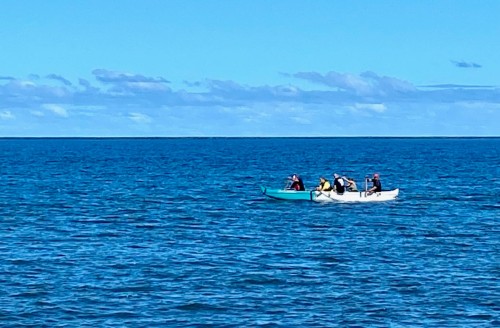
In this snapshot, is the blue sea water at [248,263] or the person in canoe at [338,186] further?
the person in canoe at [338,186]

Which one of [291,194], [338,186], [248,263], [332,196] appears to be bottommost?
[248,263]

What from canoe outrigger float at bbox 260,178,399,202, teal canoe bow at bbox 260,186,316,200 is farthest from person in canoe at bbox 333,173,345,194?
teal canoe bow at bbox 260,186,316,200

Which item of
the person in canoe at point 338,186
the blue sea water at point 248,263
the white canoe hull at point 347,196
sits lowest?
the blue sea water at point 248,263

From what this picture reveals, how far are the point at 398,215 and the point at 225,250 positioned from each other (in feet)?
61.7

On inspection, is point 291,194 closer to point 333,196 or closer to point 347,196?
point 333,196

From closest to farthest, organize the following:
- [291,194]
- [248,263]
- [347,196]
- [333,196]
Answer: [248,263]
[347,196]
[333,196]
[291,194]

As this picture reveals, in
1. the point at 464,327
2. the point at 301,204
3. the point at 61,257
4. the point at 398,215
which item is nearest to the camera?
the point at 464,327

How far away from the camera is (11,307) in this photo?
1073 inches

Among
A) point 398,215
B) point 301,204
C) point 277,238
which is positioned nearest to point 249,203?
point 301,204

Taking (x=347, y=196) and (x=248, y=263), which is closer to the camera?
(x=248, y=263)

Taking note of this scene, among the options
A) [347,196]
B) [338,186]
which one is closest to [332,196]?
[338,186]

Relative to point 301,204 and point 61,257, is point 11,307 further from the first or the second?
point 301,204

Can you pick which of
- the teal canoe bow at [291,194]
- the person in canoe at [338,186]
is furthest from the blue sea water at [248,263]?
the person in canoe at [338,186]

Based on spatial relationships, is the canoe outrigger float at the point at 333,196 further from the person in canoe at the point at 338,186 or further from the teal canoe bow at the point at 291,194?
the person in canoe at the point at 338,186
